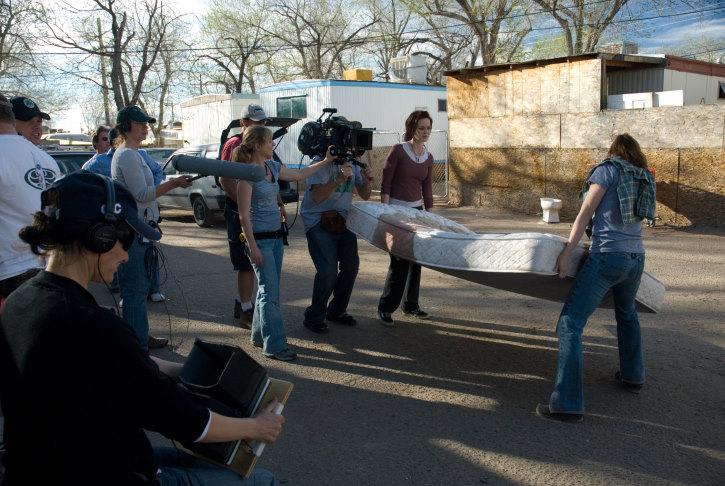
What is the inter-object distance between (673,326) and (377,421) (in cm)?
340

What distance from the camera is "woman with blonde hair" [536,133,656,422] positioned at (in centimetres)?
375

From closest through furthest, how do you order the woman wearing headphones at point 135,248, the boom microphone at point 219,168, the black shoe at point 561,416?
the boom microphone at point 219,168
the black shoe at point 561,416
the woman wearing headphones at point 135,248

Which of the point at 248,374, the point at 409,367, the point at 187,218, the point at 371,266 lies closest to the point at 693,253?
the point at 371,266

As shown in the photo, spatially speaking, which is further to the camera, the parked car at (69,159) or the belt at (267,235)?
the parked car at (69,159)

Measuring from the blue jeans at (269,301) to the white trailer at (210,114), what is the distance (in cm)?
2062

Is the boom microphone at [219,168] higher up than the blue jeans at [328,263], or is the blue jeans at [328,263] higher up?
the boom microphone at [219,168]

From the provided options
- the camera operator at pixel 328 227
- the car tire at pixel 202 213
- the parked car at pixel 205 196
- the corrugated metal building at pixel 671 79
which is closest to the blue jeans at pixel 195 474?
the camera operator at pixel 328 227

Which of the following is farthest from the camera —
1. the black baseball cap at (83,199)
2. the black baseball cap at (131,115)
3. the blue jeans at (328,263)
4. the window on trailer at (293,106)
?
the window on trailer at (293,106)

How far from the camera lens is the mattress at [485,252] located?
3.65 metres

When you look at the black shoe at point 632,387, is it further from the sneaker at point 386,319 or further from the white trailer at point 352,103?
the white trailer at point 352,103

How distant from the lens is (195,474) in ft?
6.54

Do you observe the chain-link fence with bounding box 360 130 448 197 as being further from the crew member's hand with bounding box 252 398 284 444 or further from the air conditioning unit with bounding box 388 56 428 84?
the crew member's hand with bounding box 252 398 284 444

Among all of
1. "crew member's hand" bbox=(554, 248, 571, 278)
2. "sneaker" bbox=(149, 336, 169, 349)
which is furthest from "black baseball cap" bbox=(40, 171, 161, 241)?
"sneaker" bbox=(149, 336, 169, 349)

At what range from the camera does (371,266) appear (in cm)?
844
